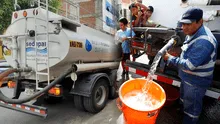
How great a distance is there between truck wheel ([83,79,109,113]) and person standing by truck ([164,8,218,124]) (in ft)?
5.66

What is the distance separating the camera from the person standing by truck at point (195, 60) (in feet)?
6.31

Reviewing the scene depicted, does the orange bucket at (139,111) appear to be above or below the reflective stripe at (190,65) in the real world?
below

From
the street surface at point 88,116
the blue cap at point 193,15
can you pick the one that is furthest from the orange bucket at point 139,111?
the street surface at point 88,116

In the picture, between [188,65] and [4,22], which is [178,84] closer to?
[188,65]

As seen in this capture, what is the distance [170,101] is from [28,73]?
2795 mm

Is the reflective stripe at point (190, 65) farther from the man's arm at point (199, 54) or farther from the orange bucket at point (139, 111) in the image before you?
the orange bucket at point (139, 111)

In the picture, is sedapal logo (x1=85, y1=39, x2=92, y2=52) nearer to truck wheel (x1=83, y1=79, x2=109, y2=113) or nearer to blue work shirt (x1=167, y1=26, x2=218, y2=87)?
truck wheel (x1=83, y1=79, x2=109, y2=113)

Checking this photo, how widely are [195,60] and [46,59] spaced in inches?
89.6

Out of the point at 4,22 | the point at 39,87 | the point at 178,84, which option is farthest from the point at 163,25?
the point at 4,22

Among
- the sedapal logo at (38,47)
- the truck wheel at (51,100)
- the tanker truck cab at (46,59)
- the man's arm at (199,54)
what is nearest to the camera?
the man's arm at (199,54)

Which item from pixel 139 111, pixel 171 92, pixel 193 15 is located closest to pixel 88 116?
pixel 171 92

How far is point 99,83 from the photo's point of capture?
140 inches

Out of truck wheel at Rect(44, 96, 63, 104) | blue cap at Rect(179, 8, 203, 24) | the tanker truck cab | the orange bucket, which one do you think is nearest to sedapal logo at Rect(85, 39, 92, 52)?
the tanker truck cab

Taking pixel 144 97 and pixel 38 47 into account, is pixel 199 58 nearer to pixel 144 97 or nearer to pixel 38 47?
pixel 144 97
